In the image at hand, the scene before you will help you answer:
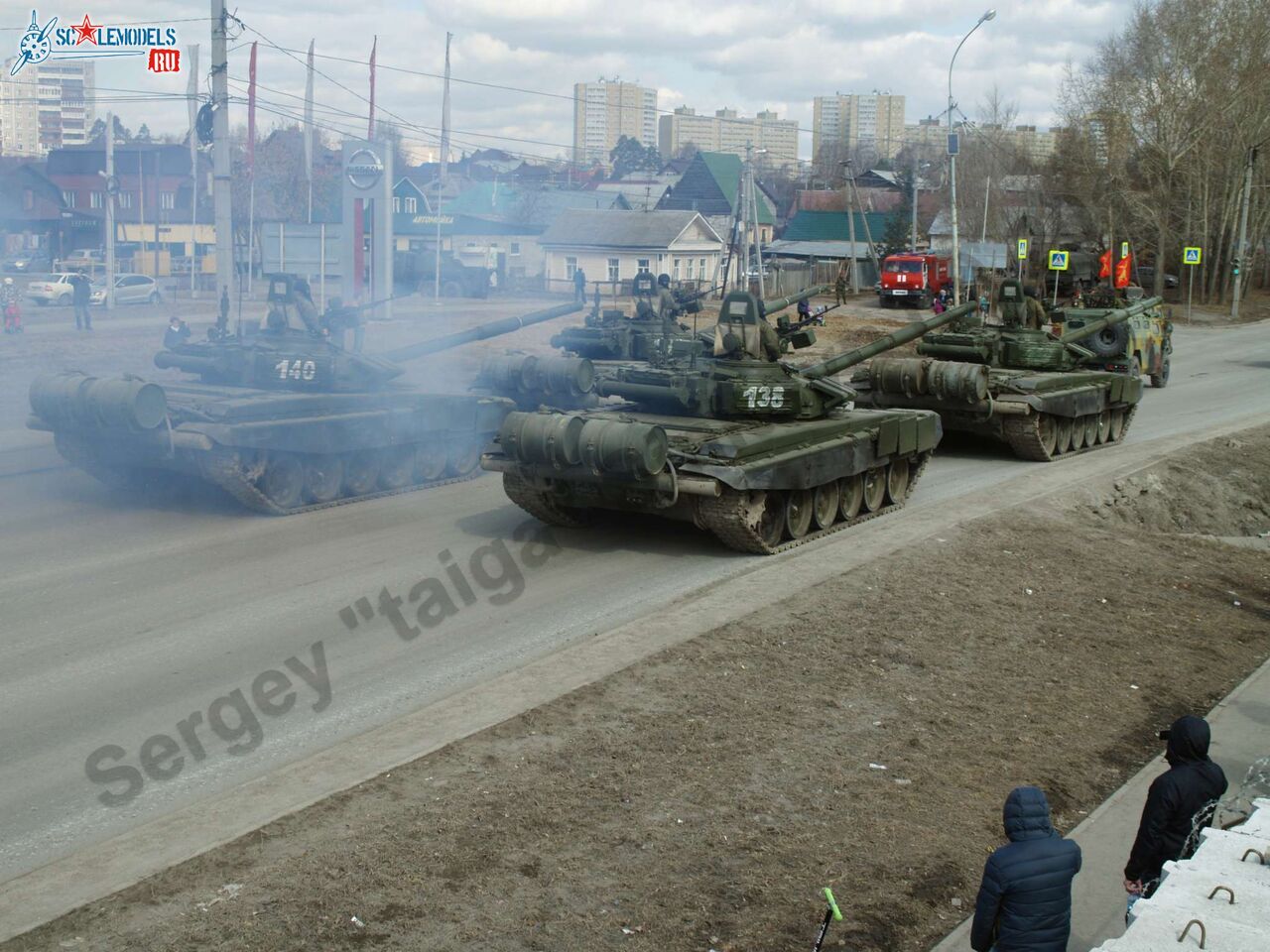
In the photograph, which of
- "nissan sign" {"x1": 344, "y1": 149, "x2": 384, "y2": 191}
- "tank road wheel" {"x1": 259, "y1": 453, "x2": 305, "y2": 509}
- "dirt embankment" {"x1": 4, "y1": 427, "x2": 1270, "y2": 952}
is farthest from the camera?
"nissan sign" {"x1": 344, "y1": 149, "x2": 384, "y2": 191}

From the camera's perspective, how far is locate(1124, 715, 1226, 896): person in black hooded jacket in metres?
5.86

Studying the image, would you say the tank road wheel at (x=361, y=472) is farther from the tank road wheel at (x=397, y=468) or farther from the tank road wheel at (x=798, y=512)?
the tank road wheel at (x=798, y=512)

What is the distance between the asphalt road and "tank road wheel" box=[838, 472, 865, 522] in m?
0.95

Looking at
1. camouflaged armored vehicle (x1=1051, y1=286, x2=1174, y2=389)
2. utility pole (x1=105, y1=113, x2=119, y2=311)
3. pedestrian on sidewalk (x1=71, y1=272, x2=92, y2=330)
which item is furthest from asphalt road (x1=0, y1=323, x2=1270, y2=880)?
utility pole (x1=105, y1=113, x2=119, y2=311)

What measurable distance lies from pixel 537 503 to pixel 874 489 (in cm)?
388

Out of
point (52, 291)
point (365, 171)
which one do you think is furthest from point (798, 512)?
point (52, 291)

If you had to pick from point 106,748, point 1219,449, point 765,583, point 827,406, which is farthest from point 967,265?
point 106,748

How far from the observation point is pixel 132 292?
39656 millimetres

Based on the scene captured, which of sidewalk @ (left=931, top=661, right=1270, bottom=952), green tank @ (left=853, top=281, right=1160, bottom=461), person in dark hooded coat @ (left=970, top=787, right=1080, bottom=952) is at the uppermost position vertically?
green tank @ (left=853, top=281, right=1160, bottom=461)

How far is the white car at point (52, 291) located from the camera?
37806 millimetres

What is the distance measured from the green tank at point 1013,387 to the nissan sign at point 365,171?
13.2 metres

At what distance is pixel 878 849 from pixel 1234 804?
1.62m

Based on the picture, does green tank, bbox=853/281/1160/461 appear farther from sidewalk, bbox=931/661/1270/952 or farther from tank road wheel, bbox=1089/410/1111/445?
sidewalk, bbox=931/661/1270/952

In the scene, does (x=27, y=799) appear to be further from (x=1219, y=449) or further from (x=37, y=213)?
(x=37, y=213)
